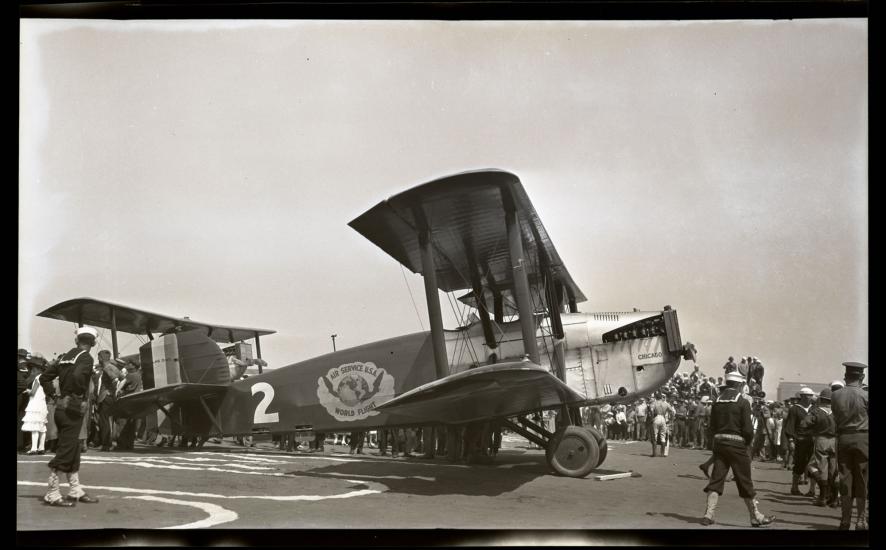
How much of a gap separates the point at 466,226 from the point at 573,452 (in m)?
3.08

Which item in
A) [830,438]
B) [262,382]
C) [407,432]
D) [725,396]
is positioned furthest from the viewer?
[407,432]

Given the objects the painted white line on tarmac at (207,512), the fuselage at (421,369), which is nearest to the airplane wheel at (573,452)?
the fuselage at (421,369)

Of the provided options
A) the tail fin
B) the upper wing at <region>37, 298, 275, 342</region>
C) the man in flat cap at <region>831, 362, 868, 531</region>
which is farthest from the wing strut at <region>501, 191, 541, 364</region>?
the tail fin

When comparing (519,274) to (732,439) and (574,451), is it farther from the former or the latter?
(732,439)

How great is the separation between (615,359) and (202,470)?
219 inches

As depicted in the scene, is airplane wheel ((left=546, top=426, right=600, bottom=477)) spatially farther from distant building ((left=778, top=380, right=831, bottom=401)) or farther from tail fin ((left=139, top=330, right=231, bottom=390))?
tail fin ((left=139, top=330, right=231, bottom=390))

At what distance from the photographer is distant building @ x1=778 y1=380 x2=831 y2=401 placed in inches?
315

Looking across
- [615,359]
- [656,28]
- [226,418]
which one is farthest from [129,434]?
[656,28]

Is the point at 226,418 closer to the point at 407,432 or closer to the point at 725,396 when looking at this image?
the point at 407,432

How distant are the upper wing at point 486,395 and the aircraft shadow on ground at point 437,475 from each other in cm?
Answer: 73

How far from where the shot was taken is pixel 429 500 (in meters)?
6.73

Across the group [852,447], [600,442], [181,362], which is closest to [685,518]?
[852,447]

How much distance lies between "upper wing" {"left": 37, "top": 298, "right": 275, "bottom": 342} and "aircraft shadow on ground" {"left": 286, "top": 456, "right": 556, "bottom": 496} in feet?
12.2

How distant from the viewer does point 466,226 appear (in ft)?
27.3
